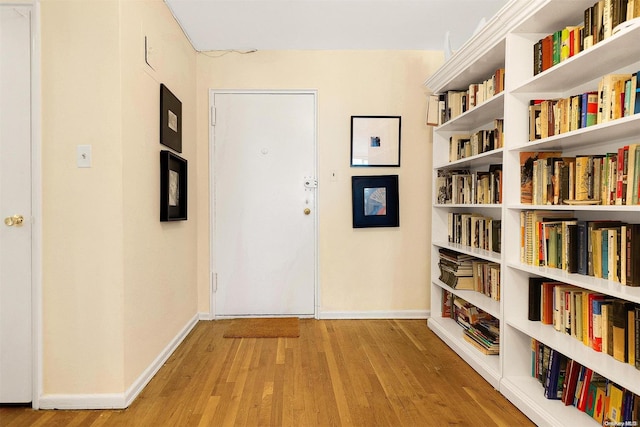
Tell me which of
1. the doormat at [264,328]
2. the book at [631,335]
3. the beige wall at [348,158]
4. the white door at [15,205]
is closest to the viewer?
the book at [631,335]

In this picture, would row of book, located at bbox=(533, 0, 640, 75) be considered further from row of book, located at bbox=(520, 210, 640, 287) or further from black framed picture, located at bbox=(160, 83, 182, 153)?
black framed picture, located at bbox=(160, 83, 182, 153)

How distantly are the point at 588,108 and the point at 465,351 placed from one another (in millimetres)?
1632

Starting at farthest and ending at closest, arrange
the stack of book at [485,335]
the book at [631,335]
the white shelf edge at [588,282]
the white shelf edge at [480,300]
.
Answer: the stack of book at [485,335] < the white shelf edge at [480,300] < the book at [631,335] < the white shelf edge at [588,282]

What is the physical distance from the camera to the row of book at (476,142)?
2.44 metres

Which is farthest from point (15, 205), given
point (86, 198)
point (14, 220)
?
point (86, 198)

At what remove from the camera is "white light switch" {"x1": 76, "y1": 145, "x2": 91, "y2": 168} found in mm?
1941

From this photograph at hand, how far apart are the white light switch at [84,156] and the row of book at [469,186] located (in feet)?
7.67

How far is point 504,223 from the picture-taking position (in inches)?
84.6

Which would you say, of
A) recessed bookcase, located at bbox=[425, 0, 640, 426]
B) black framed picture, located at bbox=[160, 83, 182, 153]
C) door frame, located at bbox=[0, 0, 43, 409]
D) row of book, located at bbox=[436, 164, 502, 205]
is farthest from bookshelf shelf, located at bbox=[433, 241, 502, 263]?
door frame, located at bbox=[0, 0, 43, 409]

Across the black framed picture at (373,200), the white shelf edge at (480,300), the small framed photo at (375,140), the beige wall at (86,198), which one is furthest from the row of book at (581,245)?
the beige wall at (86,198)

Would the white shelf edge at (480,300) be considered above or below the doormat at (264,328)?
above

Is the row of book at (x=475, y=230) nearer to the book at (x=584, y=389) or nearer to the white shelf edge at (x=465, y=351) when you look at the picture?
the white shelf edge at (x=465, y=351)

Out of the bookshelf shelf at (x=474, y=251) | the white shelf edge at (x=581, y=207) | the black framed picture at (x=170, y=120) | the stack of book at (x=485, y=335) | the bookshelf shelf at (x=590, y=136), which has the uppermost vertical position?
the black framed picture at (x=170, y=120)

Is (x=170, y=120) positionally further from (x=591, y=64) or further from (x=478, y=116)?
(x=591, y=64)
